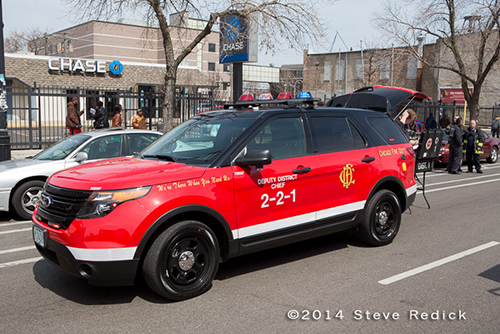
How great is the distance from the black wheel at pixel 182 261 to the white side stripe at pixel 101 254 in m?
0.24

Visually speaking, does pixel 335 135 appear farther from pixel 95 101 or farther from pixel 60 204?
pixel 95 101

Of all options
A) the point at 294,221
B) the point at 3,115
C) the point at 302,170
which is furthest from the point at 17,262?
the point at 3,115

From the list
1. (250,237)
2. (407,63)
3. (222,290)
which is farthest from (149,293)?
(407,63)

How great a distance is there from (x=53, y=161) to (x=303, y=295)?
5.53 metres

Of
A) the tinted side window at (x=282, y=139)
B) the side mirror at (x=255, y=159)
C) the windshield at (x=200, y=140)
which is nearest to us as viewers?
the side mirror at (x=255, y=159)

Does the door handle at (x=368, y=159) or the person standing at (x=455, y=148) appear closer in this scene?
the door handle at (x=368, y=159)

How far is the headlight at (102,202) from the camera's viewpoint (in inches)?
157

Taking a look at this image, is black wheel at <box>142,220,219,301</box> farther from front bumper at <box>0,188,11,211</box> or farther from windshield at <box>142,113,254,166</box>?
front bumper at <box>0,188,11,211</box>

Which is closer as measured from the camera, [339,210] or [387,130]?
[339,210]

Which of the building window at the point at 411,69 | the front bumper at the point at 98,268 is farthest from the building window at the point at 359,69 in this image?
the front bumper at the point at 98,268

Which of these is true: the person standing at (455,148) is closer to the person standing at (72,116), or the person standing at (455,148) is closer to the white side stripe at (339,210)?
the white side stripe at (339,210)

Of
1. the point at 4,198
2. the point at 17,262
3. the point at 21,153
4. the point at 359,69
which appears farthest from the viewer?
the point at 359,69

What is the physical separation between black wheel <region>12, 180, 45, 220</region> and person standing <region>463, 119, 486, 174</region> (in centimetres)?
1299

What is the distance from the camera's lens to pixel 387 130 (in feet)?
21.5
